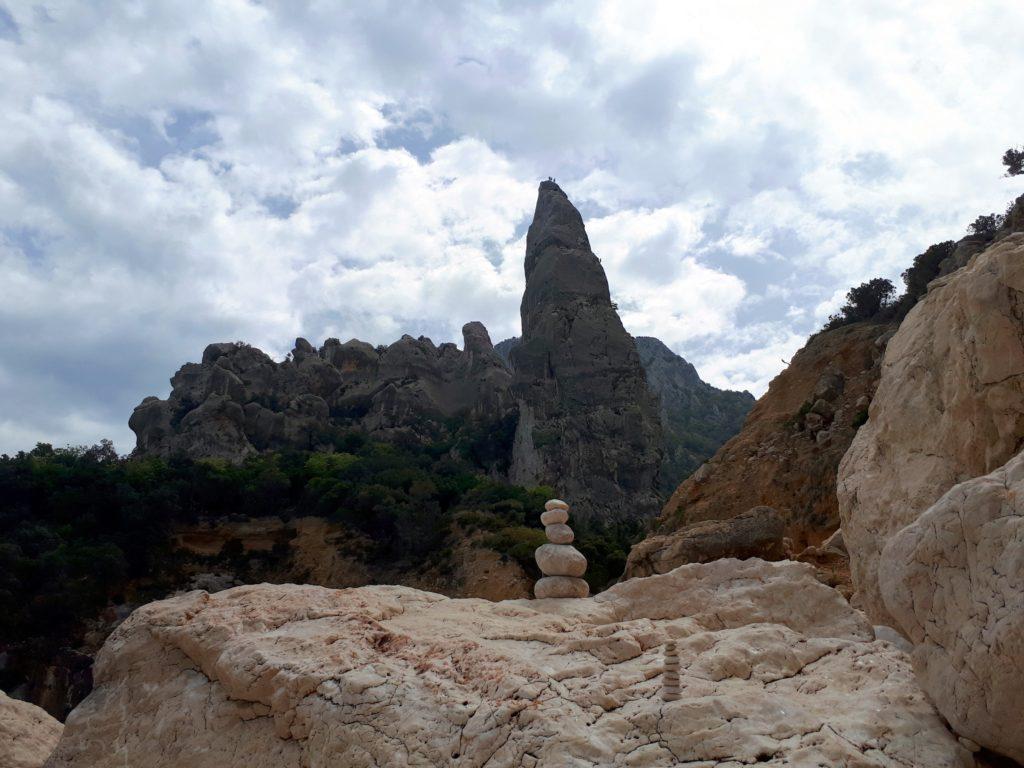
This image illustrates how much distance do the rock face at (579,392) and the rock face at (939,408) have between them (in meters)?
40.7

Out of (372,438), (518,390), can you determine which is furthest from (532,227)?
(372,438)

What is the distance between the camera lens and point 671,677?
454cm

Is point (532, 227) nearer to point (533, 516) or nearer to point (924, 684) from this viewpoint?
point (533, 516)

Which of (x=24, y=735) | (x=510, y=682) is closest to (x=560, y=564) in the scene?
(x=510, y=682)

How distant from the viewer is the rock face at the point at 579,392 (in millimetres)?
49594

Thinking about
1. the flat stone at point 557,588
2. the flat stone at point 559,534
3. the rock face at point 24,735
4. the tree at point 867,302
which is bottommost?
the rock face at point 24,735

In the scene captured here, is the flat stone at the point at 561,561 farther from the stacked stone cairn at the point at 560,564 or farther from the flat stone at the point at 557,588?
the flat stone at the point at 557,588

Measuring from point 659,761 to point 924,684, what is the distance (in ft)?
5.03

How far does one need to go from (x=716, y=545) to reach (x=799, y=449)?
10.1 m

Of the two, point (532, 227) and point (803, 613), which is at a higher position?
point (532, 227)

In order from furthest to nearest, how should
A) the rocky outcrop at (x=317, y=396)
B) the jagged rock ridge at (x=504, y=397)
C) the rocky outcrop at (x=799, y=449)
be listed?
1. the jagged rock ridge at (x=504, y=397)
2. the rocky outcrop at (x=317, y=396)
3. the rocky outcrop at (x=799, y=449)

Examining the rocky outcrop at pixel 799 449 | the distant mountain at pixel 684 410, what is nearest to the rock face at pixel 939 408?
the rocky outcrop at pixel 799 449

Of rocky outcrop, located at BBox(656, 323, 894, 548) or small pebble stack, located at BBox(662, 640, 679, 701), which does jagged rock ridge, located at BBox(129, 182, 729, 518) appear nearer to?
rocky outcrop, located at BBox(656, 323, 894, 548)

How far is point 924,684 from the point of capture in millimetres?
4293
